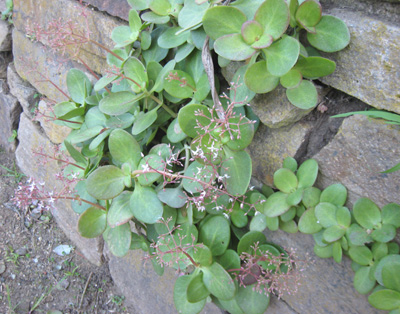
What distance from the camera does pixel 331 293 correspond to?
112 cm

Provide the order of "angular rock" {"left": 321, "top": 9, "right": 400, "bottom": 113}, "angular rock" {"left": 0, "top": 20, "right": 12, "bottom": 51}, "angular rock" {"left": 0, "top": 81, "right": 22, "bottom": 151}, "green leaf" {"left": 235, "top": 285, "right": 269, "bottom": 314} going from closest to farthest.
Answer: "angular rock" {"left": 321, "top": 9, "right": 400, "bottom": 113} < "green leaf" {"left": 235, "top": 285, "right": 269, "bottom": 314} < "angular rock" {"left": 0, "top": 20, "right": 12, "bottom": 51} < "angular rock" {"left": 0, "top": 81, "right": 22, "bottom": 151}

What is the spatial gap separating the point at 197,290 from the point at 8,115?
6.91 feet

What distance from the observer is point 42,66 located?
2031mm

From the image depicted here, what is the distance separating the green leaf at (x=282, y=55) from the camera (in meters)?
0.84

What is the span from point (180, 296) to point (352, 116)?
31.4 inches

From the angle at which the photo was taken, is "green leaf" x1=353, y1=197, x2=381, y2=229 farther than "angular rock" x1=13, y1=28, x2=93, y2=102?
No

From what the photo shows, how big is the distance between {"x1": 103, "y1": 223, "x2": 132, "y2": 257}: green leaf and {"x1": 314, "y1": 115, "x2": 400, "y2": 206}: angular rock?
2.24ft

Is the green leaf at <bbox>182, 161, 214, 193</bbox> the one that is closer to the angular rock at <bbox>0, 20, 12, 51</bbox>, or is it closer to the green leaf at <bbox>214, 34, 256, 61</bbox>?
the green leaf at <bbox>214, 34, 256, 61</bbox>

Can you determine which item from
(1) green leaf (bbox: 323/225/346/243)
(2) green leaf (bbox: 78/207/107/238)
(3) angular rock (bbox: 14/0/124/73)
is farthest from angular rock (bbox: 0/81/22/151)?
(1) green leaf (bbox: 323/225/346/243)

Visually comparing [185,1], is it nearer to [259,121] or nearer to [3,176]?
[259,121]

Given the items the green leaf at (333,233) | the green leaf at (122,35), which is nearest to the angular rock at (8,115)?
the green leaf at (122,35)


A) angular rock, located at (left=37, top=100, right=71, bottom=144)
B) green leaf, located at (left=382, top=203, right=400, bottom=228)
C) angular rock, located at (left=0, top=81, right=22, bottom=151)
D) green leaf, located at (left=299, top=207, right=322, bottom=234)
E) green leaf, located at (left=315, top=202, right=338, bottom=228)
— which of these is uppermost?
green leaf, located at (left=382, top=203, right=400, bottom=228)

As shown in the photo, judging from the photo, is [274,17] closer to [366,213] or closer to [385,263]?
[366,213]

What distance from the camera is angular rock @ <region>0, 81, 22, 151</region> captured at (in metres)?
2.51
